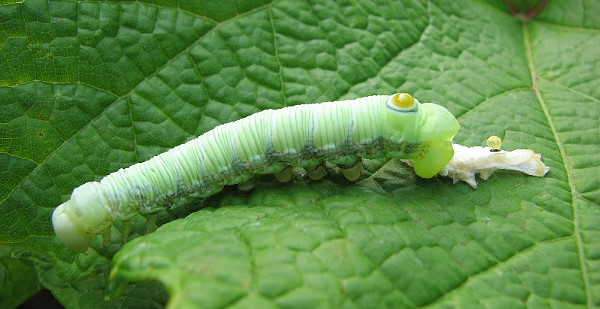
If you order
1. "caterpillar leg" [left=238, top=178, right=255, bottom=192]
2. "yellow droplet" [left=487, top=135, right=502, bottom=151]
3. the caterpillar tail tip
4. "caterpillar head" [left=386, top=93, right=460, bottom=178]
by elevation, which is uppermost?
"caterpillar head" [left=386, top=93, right=460, bottom=178]

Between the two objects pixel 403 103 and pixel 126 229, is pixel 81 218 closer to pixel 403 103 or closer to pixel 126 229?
pixel 126 229

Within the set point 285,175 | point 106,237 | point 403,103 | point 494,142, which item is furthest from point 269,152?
point 494,142

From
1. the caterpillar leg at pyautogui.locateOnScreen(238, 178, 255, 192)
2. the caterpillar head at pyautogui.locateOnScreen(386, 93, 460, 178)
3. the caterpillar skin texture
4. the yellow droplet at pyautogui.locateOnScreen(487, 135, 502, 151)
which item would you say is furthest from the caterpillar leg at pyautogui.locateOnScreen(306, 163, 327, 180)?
the yellow droplet at pyautogui.locateOnScreen(487, 135, 502, 151)

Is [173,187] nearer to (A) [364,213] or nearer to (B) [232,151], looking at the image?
(B) [232,151]

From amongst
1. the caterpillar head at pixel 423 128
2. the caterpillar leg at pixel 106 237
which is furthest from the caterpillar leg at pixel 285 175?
the caterpillar leg at pixel 106 237

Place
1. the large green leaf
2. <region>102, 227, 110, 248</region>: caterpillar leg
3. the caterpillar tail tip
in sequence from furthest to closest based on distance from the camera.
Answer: <region>102, 227, 110, 248</region>: caterpillar leg, the caterpillar tail tip, the large green leaf

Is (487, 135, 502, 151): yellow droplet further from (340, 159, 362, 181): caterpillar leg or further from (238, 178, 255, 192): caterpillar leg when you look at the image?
(238, 178, 255, 192): caterpillar leg

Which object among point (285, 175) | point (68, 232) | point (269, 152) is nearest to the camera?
point (68, 232)
